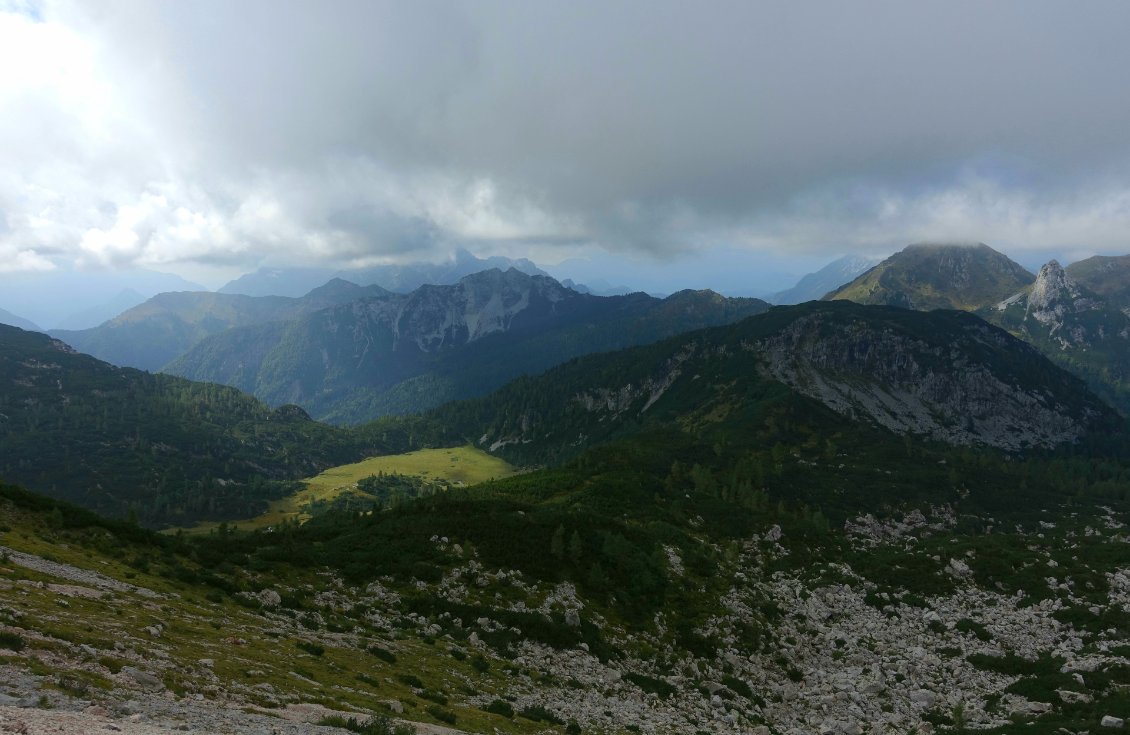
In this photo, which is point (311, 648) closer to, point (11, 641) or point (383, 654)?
point (383, 654)

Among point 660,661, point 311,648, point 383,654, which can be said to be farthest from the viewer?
Answer: point 660,661

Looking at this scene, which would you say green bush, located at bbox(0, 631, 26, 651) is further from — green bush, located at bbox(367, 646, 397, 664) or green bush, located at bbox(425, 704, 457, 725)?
green bush, located at bbox(367, 646, 397, 664)

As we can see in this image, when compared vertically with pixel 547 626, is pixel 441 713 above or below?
above

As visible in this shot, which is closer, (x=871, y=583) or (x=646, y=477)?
(x=871, y=583)

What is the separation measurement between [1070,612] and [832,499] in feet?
267

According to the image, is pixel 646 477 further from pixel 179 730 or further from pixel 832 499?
pixel 179 730

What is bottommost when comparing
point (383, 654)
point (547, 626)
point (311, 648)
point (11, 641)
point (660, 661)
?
point (660, 661)

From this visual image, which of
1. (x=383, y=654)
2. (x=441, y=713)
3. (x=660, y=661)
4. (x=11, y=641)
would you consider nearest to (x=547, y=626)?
(x=660, y=661)

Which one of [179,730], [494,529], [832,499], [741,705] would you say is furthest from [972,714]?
[832,499]

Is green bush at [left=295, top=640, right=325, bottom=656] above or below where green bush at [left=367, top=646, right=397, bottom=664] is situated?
above

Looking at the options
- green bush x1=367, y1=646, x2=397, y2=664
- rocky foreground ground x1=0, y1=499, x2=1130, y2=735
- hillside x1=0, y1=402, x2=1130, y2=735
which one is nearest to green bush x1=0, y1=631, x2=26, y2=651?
hillside x1=0, y1=402, x2=1130, y2=735

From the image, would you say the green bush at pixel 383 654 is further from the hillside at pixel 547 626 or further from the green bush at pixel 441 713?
the green bush at pixel 441 713

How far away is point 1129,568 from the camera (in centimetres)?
6894

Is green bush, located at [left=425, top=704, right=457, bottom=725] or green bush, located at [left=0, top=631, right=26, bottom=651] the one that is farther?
green bush, located at [left=425, top=704, right=457, bottom=725]
